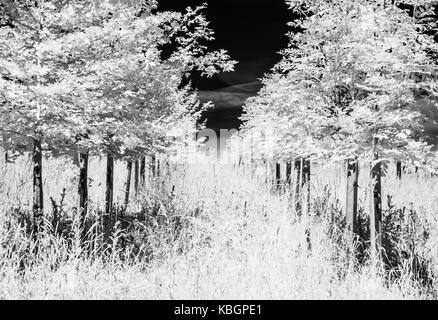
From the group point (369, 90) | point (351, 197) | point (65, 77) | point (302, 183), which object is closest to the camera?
point (65, 77)

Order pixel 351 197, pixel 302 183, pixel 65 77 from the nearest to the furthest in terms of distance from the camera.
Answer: pixel 65 77 → pixel 351 197 → pixel 302 183

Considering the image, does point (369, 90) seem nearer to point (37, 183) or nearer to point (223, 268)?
point (223, 268)

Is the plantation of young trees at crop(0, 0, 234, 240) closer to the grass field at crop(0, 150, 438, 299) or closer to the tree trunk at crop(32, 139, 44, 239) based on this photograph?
the tree trunk at crop(32, 139, 44, 239)

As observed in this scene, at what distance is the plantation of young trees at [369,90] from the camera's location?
570 cm

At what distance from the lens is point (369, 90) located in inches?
253

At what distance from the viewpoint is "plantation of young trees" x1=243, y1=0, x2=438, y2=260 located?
570 centimetres

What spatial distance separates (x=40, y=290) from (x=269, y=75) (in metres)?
17.9

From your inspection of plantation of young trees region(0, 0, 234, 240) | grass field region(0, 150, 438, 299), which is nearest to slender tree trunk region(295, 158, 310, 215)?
grass field region(0, 150, 438, 299)

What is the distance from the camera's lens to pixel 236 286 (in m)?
4.98

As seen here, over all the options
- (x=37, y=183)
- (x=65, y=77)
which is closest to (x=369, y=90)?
(x=65, y=77)

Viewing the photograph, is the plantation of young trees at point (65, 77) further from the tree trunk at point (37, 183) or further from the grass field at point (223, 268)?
the grass field at point (223, 268)

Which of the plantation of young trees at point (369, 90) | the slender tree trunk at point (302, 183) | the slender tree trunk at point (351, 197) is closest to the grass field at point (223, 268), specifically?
the slender tree trunk at point (351, 197)
